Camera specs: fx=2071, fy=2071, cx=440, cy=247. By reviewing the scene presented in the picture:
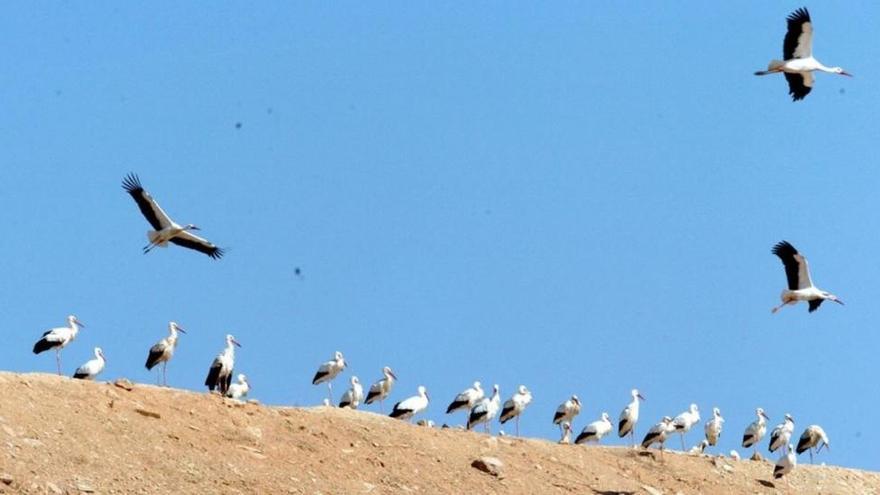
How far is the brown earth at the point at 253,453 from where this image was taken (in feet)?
97.7

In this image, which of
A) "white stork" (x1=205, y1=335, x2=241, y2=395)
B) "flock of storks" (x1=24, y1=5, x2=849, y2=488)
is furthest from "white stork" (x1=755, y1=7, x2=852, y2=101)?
"white stork" (x1=205, y1=335, x2=241, y2=395)

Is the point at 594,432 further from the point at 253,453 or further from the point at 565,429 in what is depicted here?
the point at 253,453

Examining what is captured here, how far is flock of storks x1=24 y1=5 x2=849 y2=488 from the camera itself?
36.7 meters

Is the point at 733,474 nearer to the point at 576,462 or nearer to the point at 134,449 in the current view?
the point at 576,462

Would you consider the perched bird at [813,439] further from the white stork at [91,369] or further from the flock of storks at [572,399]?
the white stork at [91,369]

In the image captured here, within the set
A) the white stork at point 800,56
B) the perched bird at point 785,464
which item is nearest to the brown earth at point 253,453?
the perched bird at point 785,464

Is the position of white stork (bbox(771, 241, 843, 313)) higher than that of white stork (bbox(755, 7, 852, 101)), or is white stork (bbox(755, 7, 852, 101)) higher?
white stork (bbox(755, 7, 852, 101))

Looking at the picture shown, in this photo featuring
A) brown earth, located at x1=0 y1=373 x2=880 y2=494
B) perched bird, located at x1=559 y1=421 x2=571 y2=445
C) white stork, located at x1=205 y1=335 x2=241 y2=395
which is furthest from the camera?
perched bird, located at x1=559 y1=421 x2=571 y2=445

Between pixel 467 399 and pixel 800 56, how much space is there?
9.53 metres

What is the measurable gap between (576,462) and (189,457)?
8.42 metres

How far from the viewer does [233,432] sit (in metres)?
32.7

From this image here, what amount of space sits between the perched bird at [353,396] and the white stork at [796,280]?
869 cm

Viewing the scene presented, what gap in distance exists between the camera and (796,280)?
129 feet

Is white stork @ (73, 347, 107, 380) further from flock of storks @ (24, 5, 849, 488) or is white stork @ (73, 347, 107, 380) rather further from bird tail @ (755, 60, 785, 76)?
bird tail @ (755, 60, 785, 76)
